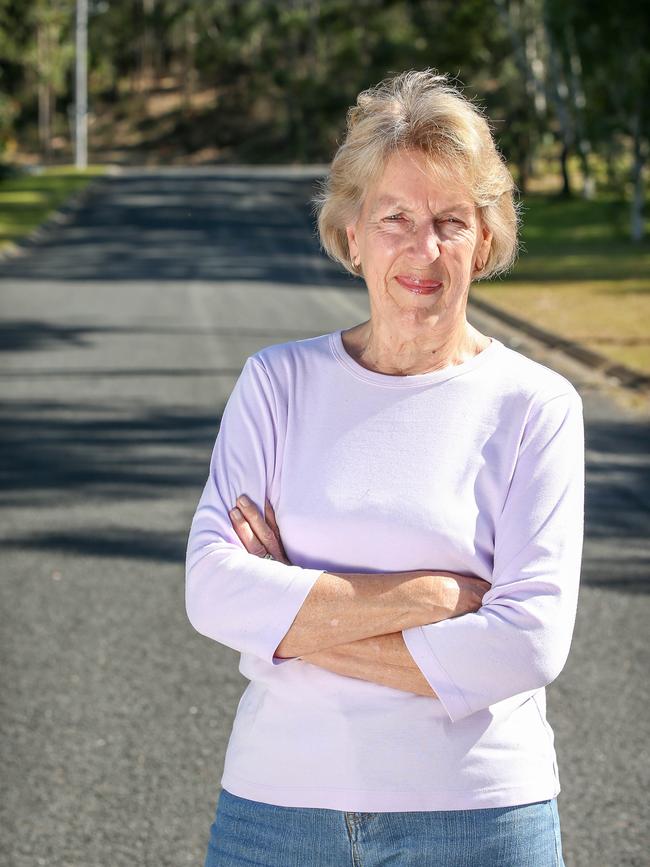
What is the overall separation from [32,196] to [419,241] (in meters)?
42.2

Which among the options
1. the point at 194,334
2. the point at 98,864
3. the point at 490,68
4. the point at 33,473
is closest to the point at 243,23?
the point at 490,68

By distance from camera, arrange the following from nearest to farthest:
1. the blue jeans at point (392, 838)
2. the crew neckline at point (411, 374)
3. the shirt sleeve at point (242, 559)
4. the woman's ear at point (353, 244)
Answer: the blue jeans at point (392, 838) → the shirt sleeve at point (242, 559) → the crew neckline at point (411, 374) → the woman's ear at point (353, 244)

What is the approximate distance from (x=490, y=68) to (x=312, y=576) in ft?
187

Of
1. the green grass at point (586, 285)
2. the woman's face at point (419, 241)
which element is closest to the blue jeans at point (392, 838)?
the woman's face at point (419, 241)

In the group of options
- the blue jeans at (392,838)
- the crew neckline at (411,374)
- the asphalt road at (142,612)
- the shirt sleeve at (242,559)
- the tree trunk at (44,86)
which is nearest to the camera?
the blue jeans at (392,838)

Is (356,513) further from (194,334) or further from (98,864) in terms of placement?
(194,334)

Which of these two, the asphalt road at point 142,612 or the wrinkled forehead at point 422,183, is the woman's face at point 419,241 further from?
the asphalt road at point 142,612

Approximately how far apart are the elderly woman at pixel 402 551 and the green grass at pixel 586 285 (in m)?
11.1

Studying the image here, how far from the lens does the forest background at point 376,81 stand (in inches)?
984

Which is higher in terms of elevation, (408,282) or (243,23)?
(408,282)

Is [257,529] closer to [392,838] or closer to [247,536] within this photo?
[247,536]

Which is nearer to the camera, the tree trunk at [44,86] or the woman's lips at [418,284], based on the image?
the woman's lips at [418,284]

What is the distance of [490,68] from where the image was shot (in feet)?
186

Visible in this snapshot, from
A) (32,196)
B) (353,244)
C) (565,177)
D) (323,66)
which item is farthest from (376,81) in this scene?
(323,66)
